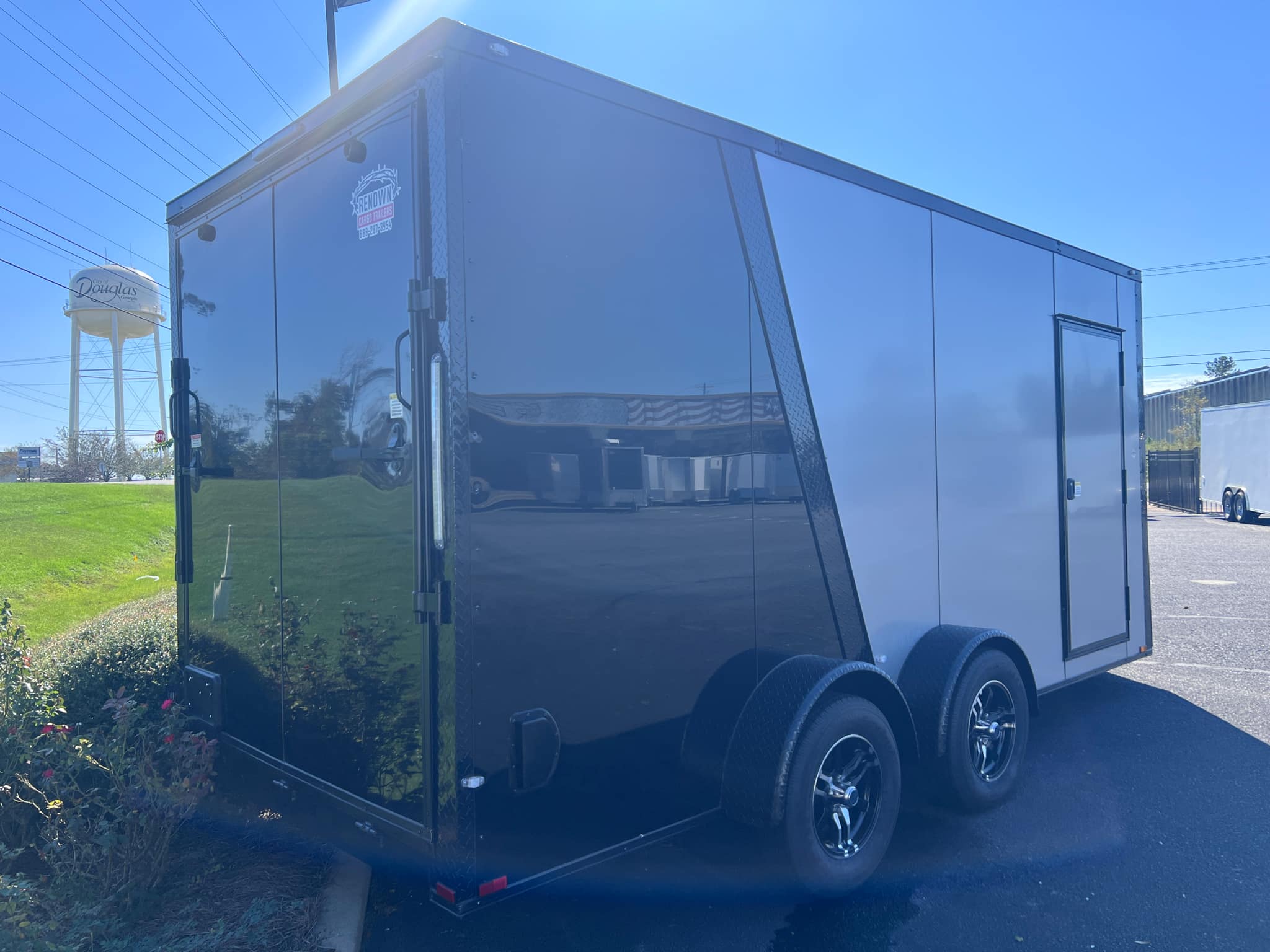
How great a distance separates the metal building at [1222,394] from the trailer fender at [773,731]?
2849 cm

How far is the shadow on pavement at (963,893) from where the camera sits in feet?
11.0

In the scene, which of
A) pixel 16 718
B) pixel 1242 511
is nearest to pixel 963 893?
pixel 16 718

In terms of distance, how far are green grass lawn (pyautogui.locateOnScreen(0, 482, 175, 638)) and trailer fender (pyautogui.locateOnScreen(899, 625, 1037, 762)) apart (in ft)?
23.9

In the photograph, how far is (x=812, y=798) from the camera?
3287mm

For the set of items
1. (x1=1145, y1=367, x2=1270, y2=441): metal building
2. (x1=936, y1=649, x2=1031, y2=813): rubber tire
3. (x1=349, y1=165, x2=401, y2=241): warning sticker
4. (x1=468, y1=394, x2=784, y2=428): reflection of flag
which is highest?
(x1=1145, y1=367, x2=1270, y2=441): metal building

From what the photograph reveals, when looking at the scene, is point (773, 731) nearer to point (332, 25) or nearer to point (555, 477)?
point (555, 477)

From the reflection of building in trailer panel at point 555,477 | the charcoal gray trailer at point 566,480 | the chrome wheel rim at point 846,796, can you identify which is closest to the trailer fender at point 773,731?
the charcoal gray trailer at point 566,480

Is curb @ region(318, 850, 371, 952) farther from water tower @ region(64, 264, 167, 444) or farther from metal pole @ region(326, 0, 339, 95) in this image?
water tower @ region(64, 264, 167, 444)

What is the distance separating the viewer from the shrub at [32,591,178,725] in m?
4.48

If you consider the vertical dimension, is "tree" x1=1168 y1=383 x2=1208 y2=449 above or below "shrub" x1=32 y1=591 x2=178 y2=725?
above

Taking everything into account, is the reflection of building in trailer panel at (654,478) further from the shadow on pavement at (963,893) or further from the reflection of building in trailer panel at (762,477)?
the shadow on pavement at (963,893)

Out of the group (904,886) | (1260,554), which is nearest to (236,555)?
(904,886)

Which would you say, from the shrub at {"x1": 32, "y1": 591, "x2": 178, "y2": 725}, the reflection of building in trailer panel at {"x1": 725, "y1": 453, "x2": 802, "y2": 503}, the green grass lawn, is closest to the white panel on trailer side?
the reflection of building in trailer panel at {"x1": 725, "y1": 453, "x2": 802, "y2": 503}

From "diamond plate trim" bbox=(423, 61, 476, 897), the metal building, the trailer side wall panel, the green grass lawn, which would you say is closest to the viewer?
"diamond plate trim" bbox=(423, 61, 476, 897)
